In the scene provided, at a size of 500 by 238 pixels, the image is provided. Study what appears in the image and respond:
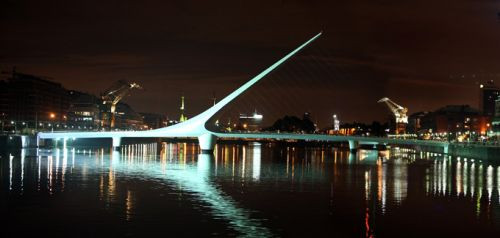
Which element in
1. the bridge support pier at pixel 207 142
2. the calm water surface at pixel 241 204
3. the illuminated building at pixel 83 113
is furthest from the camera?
the illuminated building at pixel 83 113

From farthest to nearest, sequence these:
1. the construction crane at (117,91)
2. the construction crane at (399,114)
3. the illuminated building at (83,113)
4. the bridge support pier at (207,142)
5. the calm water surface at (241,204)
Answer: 1. the illuminated building at (83,113)
2. the construction crane at (399,114)
3. the construction crane at (117,91)
4. the bridge support pier at (207,142)
5. the calm water surface at (241,204)

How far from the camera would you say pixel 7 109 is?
115 meters

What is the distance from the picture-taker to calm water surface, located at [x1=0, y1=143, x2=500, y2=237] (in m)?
21.2

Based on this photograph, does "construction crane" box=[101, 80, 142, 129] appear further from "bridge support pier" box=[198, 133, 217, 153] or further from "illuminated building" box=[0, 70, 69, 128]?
"bridge support pier" box=[198, 133, 217, 153]

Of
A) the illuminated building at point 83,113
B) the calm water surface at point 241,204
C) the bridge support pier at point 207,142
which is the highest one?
the illuminated building at point 83,113

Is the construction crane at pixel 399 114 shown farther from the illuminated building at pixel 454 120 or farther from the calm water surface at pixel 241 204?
the calm water surface at pixel 241 204

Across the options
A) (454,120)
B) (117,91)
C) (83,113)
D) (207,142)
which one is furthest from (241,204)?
(454,120)

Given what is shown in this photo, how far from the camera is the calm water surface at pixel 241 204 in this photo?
21.2m

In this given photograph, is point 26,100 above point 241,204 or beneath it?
above

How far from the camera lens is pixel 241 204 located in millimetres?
27031

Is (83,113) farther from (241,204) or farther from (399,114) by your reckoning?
(241,204)

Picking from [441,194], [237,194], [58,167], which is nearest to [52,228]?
[237,194]

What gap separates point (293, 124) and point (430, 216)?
13321 cm

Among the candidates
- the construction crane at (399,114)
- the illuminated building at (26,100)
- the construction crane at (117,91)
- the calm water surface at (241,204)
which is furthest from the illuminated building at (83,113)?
the calm water surface at (241,204)
